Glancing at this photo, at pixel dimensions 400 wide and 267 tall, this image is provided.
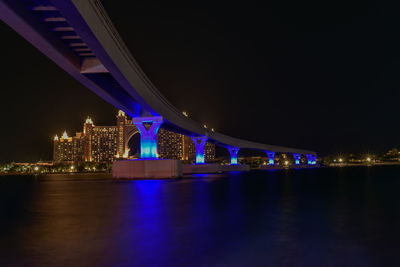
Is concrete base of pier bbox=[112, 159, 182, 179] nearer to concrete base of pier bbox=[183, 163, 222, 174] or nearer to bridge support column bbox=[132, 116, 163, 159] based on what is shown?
bridge support column bbox=[132, 116, 163, 159]

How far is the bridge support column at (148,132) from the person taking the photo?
46.9m

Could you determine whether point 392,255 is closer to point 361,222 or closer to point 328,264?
point 328,264

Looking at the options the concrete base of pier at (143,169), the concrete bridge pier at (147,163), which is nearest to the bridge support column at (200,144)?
the concrete bridge pier at (147,163)

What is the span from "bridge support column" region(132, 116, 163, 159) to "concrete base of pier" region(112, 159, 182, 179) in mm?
2038

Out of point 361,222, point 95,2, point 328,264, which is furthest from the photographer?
point 95,2

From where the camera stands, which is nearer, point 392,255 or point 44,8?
point 392,255

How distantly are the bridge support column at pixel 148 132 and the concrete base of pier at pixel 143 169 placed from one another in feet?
6.69

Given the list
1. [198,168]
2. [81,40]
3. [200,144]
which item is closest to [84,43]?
[81,40]

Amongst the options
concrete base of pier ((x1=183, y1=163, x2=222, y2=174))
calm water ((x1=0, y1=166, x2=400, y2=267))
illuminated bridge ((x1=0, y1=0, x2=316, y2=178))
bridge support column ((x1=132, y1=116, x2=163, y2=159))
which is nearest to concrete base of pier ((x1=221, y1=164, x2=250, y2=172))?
concrete base of pier ((x1=183, y1=163, x2=222, y2=174))

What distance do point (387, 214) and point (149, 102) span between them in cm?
2739

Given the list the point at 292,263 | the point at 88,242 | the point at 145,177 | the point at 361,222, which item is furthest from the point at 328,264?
the point at 145,177

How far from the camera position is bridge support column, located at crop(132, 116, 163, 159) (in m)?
46.9

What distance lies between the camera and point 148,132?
47719 millimetres

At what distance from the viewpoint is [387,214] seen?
14750 mm
